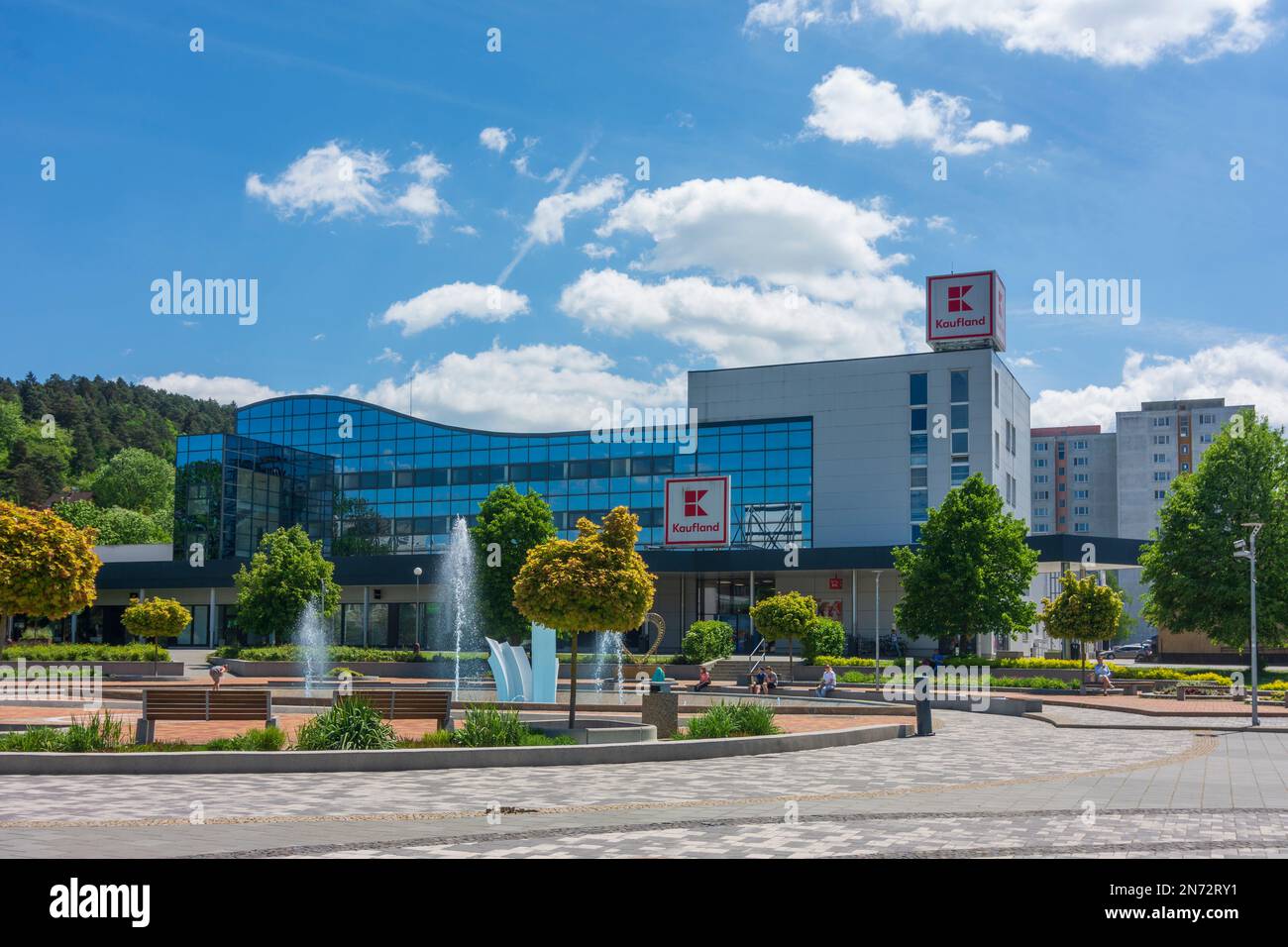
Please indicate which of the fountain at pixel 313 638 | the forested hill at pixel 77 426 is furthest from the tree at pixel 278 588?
the forested hill at pixel 77 426

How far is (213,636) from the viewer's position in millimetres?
75625

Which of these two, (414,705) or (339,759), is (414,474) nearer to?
(414,705)

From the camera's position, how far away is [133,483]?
120 meters

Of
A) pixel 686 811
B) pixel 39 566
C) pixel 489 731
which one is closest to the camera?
pixel 686 811

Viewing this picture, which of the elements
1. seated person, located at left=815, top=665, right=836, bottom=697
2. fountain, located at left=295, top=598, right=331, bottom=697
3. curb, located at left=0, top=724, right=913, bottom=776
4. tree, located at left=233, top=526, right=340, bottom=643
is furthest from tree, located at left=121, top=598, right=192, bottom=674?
curb, located at left=0, top=724, right=913, bottom=776

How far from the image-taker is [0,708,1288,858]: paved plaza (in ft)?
35.4

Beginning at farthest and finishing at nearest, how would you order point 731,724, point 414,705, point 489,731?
1. point 731,724
2. point 414,705
3. point 489,731

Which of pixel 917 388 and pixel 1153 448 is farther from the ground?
pixel 1153 448

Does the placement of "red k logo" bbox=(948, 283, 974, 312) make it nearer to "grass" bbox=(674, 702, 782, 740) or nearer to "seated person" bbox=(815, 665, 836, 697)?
"seated person" bbox=(815, 665, 836, 697)

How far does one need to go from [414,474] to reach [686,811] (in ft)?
247

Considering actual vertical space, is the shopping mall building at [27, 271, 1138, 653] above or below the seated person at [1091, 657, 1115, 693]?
above

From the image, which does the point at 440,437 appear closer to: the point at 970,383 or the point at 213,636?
the point at 213,636

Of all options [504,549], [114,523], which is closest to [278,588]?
[504,549]

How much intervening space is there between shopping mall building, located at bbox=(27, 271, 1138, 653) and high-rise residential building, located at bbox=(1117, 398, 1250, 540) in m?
77.6
